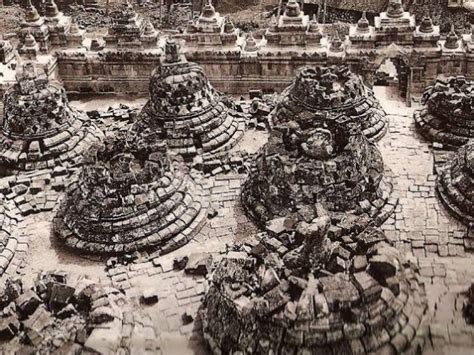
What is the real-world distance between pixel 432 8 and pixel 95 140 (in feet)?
60.1

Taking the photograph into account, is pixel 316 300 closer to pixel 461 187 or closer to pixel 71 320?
pixel 71 320

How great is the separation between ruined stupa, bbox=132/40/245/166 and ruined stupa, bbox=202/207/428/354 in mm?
5571

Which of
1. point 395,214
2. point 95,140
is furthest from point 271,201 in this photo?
point 95,140

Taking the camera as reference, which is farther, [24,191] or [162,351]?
[24,191]

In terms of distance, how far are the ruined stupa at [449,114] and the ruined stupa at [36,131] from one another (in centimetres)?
859

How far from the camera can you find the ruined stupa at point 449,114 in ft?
49.8

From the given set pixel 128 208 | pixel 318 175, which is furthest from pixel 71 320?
pixel 318 175

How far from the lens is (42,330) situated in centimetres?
1043

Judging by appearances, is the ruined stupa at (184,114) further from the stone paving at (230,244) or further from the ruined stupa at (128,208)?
the ruined stupa at (128,208)

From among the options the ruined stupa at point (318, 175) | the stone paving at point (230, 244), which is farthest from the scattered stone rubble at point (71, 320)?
the ruined stupa at point (318, 175)

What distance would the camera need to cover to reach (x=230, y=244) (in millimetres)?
12859

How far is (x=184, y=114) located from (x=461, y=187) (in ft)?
21.9

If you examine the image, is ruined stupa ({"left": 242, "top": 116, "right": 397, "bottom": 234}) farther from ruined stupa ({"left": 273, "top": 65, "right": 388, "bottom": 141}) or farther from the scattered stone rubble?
the scattered stone rubble

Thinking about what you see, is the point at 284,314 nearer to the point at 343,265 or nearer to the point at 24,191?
the point at 343,265
